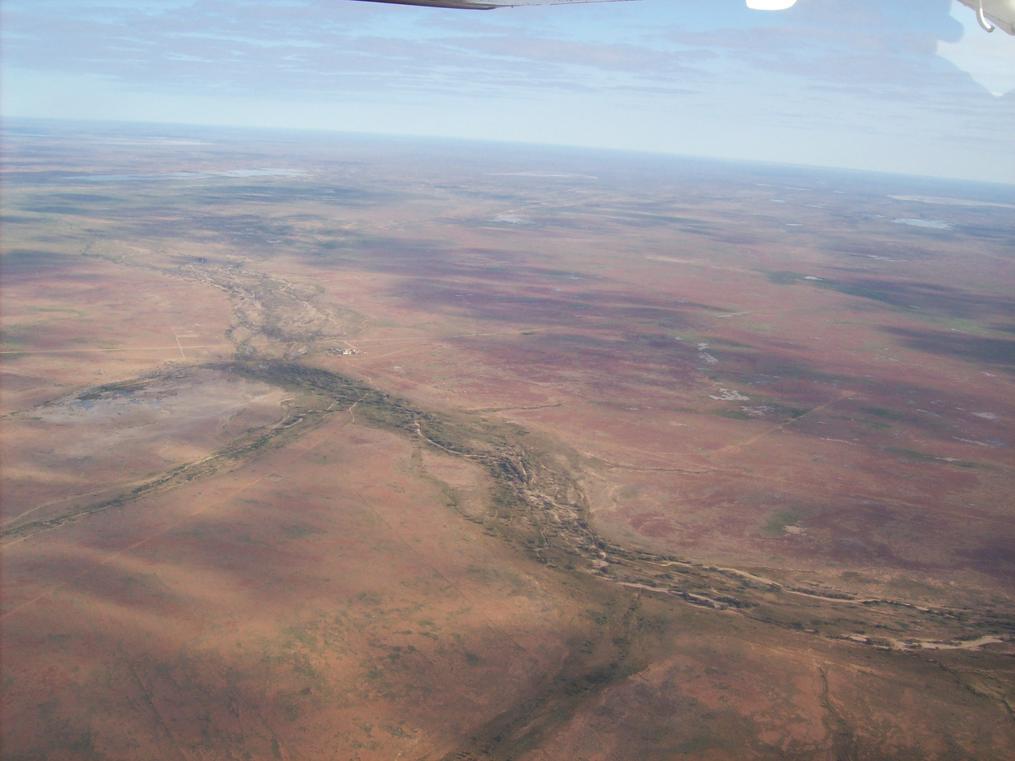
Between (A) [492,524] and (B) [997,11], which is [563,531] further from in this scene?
(B) [997,11]

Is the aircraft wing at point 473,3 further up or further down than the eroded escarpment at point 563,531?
further up

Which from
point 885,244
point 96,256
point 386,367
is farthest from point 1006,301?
point 96,256

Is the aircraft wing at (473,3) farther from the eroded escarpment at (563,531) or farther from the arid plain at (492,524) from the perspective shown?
the eroded escarpment at (563,531)

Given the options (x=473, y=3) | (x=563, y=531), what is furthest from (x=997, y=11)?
(x=563, y=531)

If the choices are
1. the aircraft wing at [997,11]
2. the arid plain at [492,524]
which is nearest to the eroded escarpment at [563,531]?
the arid plain at [492,524]

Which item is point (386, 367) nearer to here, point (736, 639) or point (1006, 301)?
point (736, 639)

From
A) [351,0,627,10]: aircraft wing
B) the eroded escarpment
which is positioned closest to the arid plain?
the eroded escarpment

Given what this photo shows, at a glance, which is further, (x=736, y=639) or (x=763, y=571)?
(x=763, y=571)
